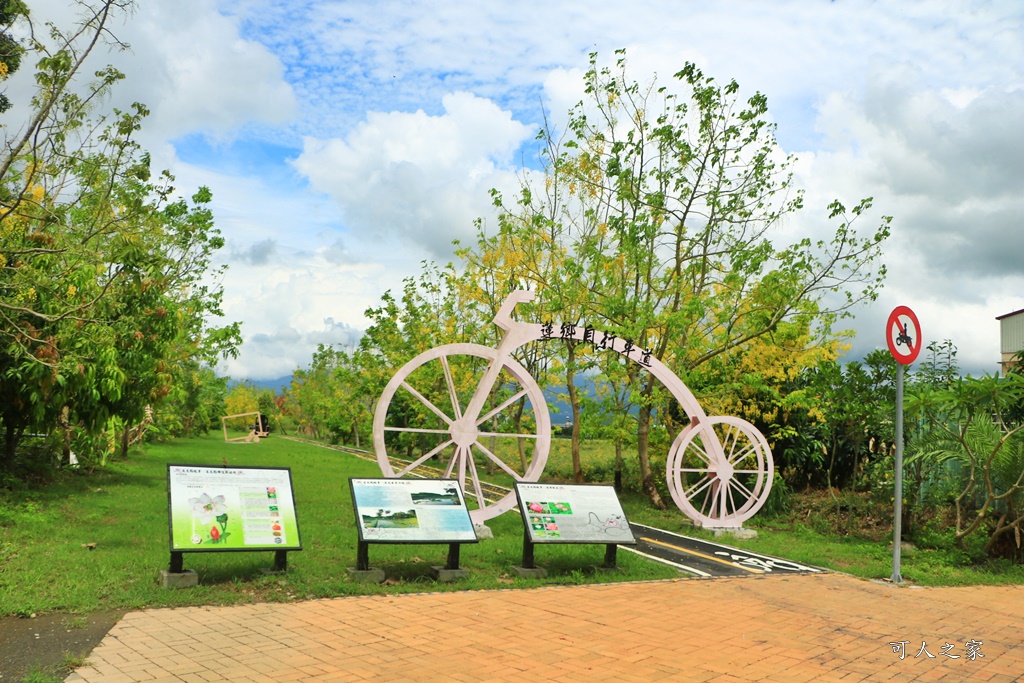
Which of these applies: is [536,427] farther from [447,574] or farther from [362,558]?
[362,558]

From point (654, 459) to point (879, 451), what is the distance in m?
5.42

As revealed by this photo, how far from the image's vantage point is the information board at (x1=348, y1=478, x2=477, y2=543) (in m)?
8.19

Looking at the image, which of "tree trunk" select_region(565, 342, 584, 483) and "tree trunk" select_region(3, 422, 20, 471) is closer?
"tree trunk" select_region(3, 422, 20, 471)

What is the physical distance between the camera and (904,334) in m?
10.1

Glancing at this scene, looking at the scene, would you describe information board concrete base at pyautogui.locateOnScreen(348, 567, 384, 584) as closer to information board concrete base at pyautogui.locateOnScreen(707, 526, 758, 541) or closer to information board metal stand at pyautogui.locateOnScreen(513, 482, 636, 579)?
information board metal stand at pyautogui.locateOnScreen(513, 482, 636, 579)

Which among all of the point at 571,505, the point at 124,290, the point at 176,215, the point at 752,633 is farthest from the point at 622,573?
the point at 176,215

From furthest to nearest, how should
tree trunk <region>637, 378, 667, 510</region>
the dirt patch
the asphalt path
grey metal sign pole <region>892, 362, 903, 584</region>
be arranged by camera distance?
tree trunk <region>637, 378, 667, 510</region> < the asphalt path < grey metal sign pole <region>892, 362, 903, 584</region> < the dirt patch

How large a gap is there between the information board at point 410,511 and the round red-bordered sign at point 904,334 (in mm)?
5565

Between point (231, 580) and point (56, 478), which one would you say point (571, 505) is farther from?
point (56, 478)

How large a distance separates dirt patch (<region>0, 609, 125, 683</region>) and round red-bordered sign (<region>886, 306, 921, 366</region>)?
8.75m

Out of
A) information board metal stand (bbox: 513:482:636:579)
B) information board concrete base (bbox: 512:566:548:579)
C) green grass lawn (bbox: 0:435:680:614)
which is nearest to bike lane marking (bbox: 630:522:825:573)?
green grass lawn (bbox: 0:435:680:614)

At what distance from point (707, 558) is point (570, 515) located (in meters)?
2.70

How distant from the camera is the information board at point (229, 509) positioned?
7.37 meters

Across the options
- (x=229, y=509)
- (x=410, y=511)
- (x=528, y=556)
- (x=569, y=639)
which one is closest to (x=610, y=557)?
(x=528, y=556)
